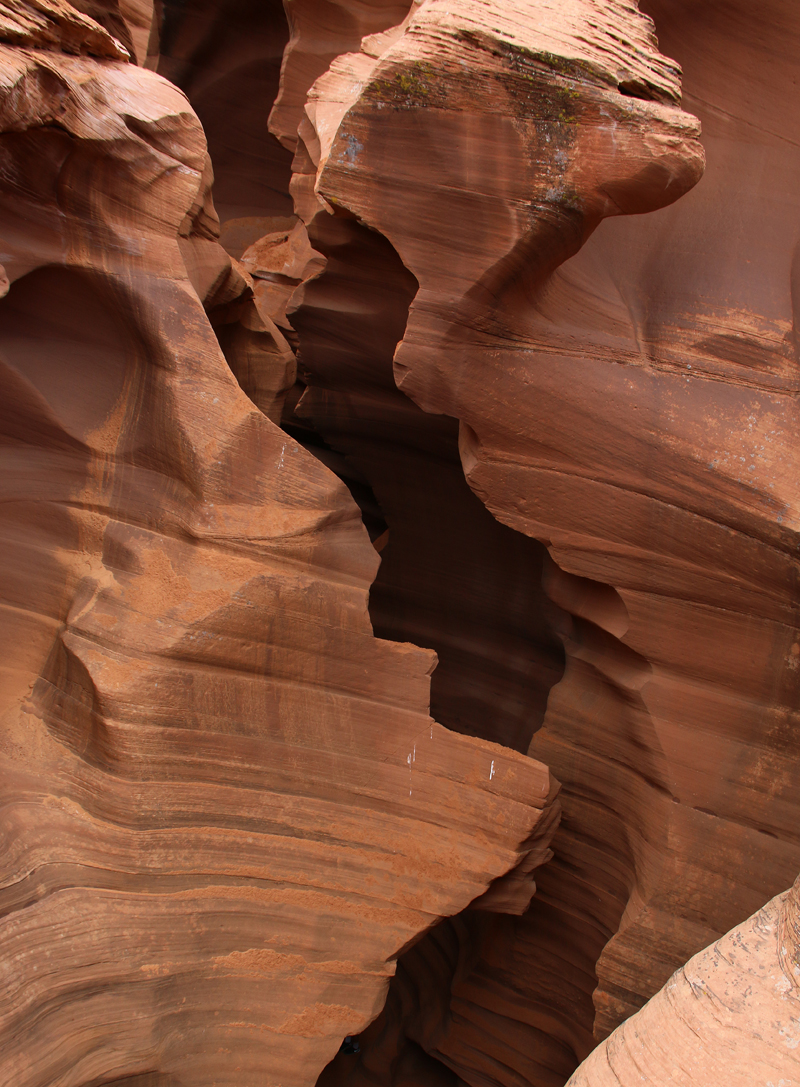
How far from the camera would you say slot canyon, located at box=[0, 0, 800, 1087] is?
3.04 m

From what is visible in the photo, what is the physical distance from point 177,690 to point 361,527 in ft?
3.50

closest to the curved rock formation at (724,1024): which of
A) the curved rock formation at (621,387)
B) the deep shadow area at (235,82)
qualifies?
the curved rock formation at (621,387)

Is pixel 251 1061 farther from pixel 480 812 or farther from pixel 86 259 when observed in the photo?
pixel 86 259

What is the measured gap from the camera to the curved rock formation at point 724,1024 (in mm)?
2141

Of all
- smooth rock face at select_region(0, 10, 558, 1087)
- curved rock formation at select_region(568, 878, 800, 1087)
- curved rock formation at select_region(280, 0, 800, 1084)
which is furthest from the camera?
smooth rock face at select_region(0, 10, 558, 1087)

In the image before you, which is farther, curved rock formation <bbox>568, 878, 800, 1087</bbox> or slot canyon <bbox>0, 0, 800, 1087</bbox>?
slot canyon <bbox>0, 0, 800, 1087</bbox>

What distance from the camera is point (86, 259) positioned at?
3258mm

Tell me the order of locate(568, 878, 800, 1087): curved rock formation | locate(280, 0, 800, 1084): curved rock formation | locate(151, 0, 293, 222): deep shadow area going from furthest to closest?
locate(151, 0, 293, 222): deep shadow area → locate(280, 0, 800, 1084): curved rock formation → locate(568, 878, 800, 1087): curved rock formation

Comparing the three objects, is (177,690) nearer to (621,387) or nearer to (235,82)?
(621,387)

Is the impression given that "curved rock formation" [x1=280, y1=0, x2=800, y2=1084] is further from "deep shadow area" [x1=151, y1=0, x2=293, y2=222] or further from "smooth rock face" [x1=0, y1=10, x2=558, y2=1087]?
"deep shadow area" [x1=151, y1=0, x2=293, y2=222]

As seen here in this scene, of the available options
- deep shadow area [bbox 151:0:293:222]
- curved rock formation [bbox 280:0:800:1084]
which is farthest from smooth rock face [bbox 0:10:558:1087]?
deep shadow area [bbox 151:0:293:222]

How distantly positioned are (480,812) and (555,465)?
5.16 ft

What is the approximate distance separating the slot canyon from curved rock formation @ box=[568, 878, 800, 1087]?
132 cm

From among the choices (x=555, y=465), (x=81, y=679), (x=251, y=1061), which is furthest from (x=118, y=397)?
(x=251, y=1061)
